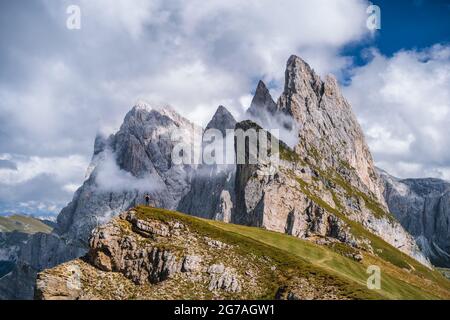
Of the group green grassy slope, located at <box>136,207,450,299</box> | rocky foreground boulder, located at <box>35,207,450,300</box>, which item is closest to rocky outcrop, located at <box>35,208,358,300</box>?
rocky foreground boulder, located at <box>35,207,450,300</box>

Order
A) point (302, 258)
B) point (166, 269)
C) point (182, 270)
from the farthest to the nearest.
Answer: point (302, 258), point (166, 269), point (182, 270)

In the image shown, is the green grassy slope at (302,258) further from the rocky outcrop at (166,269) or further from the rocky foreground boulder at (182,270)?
the rocky outcrop at (166,269)

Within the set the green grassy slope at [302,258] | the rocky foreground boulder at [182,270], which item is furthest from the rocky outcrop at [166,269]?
the green grassy slope at [302,258]

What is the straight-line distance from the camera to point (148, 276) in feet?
398

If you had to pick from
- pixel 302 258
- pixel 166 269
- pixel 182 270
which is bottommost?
pixel 182 270

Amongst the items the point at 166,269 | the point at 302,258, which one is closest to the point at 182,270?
the point at 166,269

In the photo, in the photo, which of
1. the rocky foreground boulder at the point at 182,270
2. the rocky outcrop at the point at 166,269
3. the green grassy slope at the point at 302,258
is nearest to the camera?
the rocky foreground boulder at the point at 182,270

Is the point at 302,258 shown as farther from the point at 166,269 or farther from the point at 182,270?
the point at 166,269

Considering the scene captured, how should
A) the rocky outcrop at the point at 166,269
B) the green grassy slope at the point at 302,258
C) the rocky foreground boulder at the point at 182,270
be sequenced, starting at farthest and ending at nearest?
the green grassy slope at the point at 302,258, the rocky outcrop at the point at 166,269, the rocky foreground boulder at the point at 182,270

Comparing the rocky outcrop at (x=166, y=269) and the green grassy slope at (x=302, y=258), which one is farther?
the green grassy slope at (x=302, y=258)
